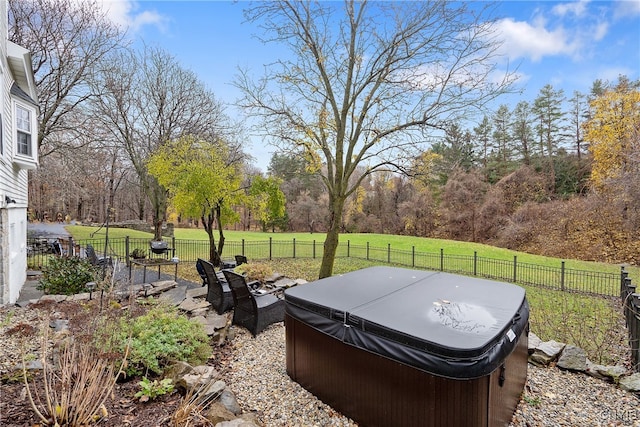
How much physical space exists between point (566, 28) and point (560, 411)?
10176mm

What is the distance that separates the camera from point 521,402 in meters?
3.33

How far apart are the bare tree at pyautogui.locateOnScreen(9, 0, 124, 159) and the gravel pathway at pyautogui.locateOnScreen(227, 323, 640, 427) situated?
13.6m

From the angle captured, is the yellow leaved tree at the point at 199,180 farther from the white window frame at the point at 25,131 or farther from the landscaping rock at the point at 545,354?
the landscaping rock at the point at 545,354

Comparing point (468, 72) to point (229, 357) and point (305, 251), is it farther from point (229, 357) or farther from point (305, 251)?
point (305, 251)

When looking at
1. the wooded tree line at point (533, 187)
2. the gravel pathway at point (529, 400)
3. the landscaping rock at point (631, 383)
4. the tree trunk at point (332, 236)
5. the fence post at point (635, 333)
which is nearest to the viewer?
the gravel pathway at point (529, 400)

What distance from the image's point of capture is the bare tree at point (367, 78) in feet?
25.6

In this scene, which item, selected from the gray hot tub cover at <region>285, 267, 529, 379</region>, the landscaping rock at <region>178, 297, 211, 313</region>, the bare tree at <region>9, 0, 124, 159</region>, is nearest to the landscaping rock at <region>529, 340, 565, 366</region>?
the gray hot tub cover at <region>285, 267, 529, 379</region>

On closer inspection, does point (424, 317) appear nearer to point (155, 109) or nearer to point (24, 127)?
point (24, 127)

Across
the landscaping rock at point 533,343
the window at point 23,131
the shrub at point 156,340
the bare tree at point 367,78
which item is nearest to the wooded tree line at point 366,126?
the bare tree at point 367,78

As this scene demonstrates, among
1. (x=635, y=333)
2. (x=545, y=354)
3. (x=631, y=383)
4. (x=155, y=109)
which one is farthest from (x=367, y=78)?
(x=155, y=109)

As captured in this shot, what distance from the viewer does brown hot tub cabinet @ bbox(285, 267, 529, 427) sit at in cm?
237

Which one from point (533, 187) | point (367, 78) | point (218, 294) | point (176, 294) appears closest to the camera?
point (218, 294)

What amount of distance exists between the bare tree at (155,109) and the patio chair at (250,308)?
11.9m

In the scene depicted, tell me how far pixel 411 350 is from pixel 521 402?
1885mm
